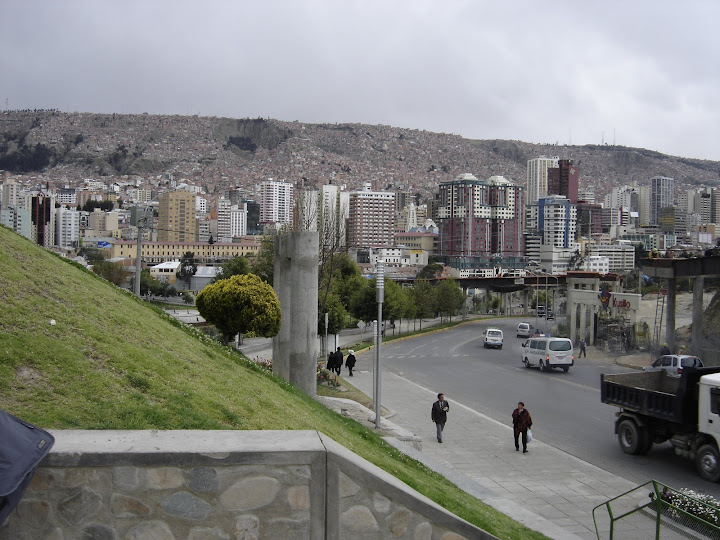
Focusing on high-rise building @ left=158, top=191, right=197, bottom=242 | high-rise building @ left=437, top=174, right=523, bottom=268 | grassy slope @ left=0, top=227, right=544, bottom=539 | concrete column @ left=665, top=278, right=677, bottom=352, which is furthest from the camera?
high-rise building @ left=158, top=191, right=197, bottom=242

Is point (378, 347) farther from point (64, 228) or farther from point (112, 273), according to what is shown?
point (64, 228)

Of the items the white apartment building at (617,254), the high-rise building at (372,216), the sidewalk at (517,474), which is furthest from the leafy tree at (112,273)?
the high-rise building at (372,216)

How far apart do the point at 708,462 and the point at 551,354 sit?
53.5 ft

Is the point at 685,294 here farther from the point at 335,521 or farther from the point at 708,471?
the point at 335,521

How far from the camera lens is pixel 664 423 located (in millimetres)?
12938

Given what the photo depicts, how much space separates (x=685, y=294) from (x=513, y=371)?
165 ft

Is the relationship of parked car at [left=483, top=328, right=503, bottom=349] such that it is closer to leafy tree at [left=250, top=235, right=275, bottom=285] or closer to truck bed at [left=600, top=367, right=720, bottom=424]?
leafy tree at [left=250, top=235, right=275, bottom=285]

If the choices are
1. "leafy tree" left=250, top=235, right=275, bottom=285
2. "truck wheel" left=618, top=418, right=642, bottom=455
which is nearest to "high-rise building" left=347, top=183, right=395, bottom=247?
"leafy tree" left=250, top=235, right=275, bottom=285

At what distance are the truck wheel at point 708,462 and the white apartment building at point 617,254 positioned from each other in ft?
489

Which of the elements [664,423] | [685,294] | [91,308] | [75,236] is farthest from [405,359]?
[75,236]

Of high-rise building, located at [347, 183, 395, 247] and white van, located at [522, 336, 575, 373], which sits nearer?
white van, located at [522, 336, 575, 373]

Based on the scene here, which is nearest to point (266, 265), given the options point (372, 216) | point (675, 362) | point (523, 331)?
point (523, 331)

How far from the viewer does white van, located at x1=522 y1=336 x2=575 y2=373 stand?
27609 mm

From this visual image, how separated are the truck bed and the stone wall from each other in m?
8.89
